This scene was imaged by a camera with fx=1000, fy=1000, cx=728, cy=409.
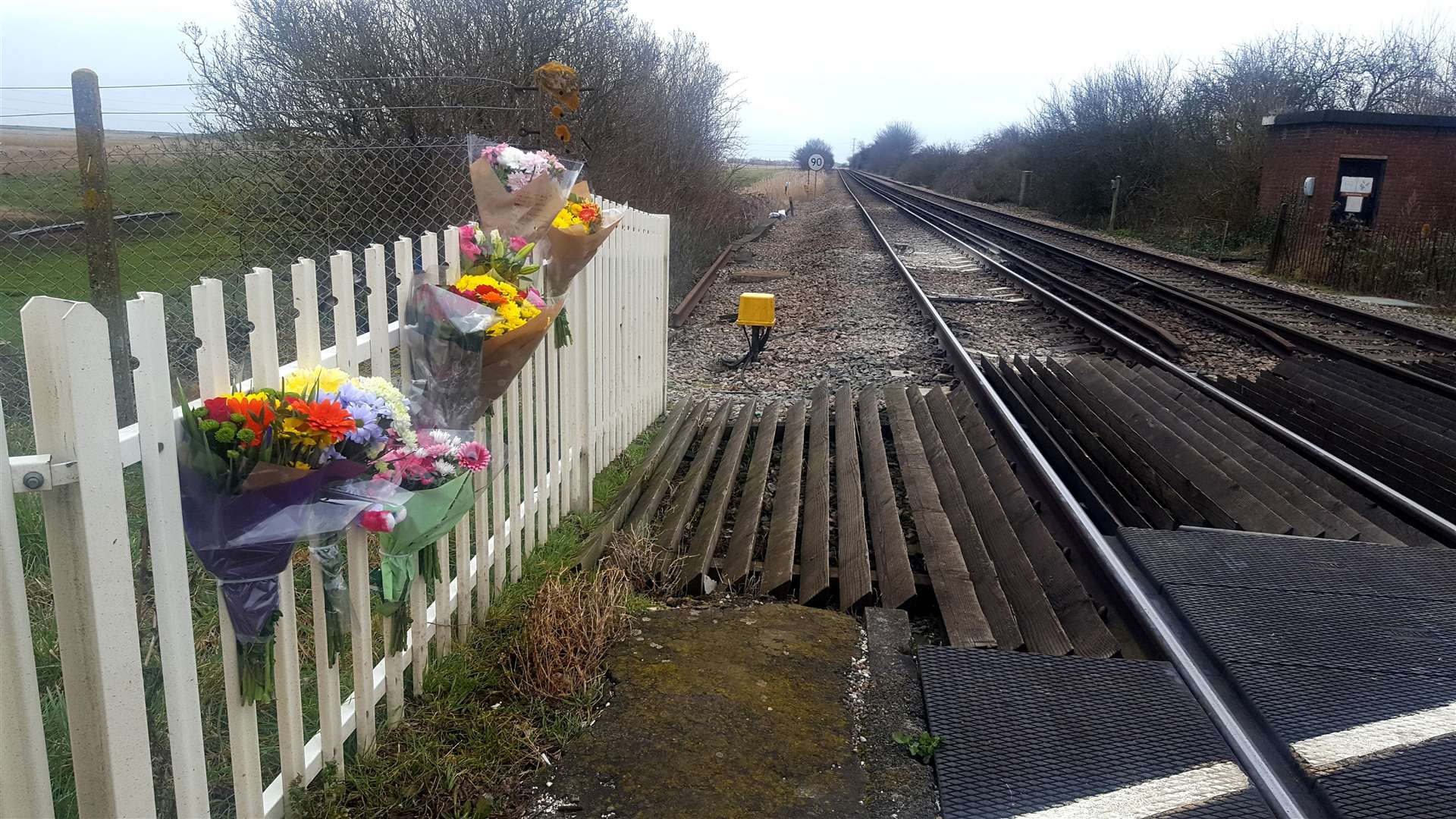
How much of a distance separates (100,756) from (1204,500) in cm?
500

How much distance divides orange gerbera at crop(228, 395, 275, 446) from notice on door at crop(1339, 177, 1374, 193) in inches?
983

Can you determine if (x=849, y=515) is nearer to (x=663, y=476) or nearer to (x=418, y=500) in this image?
(x=663, y=476)

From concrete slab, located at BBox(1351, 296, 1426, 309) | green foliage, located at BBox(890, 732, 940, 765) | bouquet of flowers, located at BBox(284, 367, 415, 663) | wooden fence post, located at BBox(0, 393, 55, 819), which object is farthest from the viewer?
concrete slab, located at BBox(1351, 296, 1426, 309)

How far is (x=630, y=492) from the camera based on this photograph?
5406 millimetres

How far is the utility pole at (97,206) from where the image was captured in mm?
4105

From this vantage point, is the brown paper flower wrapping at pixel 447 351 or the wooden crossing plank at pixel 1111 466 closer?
the brown paper flower wrapping at pixel 447 351

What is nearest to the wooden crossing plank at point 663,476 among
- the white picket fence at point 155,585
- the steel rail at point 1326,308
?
the white picket fence at point 155,585

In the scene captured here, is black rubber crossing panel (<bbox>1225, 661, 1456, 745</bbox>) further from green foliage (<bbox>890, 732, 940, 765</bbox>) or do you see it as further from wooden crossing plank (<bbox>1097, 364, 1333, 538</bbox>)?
wooden crossing plank (<bbox>1097, 364, 1333, 538</bbox>)

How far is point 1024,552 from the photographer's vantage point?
4.57 m

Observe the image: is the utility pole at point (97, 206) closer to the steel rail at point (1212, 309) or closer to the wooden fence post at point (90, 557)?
the wooden fence post at point (90, 557)

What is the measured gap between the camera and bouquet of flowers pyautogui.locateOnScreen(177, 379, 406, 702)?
2127mm

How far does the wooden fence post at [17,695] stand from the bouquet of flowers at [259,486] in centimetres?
41

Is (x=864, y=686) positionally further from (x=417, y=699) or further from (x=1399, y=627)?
(x=1399, y=627)

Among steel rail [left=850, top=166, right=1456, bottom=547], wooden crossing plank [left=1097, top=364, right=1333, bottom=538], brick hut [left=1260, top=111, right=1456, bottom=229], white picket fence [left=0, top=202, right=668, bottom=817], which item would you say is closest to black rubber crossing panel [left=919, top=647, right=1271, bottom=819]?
white picket fence [left=0, top=202, right=668, bottom=817]
